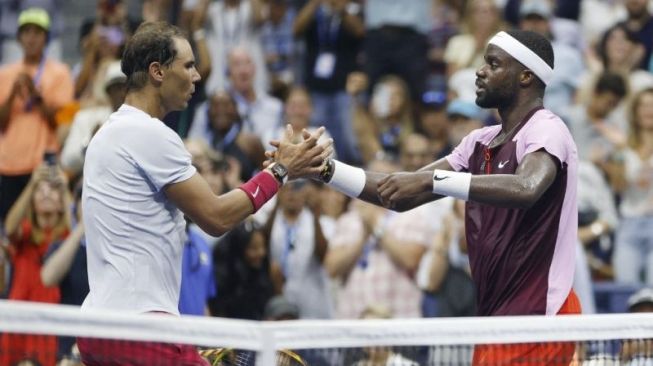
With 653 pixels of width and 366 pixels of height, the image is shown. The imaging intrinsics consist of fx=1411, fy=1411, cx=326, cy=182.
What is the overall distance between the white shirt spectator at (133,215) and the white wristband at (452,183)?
1234 mm

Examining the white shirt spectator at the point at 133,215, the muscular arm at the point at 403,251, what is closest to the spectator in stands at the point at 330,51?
the muscular arm at the point at 403,251

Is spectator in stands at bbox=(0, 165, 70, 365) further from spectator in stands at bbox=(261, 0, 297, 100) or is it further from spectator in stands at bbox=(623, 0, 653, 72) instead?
spectator in stands at bbox=(623, 0, 653, 72)

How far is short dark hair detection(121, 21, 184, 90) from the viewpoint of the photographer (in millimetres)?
6641

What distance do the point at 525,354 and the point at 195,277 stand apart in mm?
3870

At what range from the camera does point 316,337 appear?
5.70m

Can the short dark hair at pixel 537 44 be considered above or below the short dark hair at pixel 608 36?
below

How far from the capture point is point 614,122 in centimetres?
1359

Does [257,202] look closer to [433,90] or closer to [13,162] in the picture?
[13,162]

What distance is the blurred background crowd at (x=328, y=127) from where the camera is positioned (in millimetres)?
11367

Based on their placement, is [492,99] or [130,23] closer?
[492,99]

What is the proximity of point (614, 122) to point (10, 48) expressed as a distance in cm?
673

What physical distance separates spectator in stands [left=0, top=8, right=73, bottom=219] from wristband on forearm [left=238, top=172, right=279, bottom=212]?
6513 mm

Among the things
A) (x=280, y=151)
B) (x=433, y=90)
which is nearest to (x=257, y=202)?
(x=280, y=151)

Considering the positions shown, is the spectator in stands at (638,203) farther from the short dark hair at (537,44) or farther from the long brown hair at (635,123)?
the short dark hair at (537,44)
